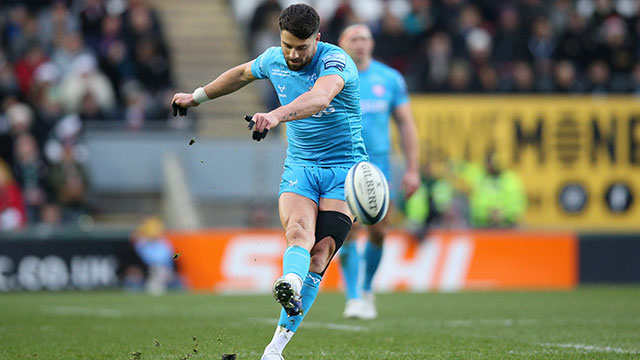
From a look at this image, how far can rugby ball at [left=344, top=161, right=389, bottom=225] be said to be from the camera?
6246 mm

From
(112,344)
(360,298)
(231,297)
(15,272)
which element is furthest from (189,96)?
(15,272)

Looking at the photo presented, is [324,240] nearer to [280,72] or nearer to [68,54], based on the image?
[280,72]

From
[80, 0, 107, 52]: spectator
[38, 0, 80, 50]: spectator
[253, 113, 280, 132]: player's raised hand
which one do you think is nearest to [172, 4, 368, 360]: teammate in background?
[253, 113, 280, 132]: player's raised hand

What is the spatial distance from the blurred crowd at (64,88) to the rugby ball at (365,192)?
10399 millimetres

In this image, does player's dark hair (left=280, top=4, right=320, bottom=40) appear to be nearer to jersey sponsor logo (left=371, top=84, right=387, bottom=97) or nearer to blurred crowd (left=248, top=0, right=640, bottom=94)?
jersey sponsor logo (left=371, top=84, right=387, bottom=97)

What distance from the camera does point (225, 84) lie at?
6.90 metres

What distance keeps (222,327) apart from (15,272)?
23.4 feet

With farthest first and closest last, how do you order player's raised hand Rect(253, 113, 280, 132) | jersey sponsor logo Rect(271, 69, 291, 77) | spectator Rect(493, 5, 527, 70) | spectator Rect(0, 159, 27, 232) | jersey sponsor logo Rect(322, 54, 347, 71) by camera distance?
1. spectator Rect(493, 5, 527, 70)
2. spectator Rect(0, 159, 27, 232)
3. jersey sponsor logo Rect(271, 69, 291, 77)
4. jersey sponsor logo Rect(322, 54, 347, 71)
5. player's raised hand Rect(253, 113, 280, 132)

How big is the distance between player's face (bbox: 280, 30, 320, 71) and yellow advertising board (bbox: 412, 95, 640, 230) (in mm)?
11972

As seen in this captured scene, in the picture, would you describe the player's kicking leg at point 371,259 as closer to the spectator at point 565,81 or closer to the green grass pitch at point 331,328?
the green grass pitch at point 331,328

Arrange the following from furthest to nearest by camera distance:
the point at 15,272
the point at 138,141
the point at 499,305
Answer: the point at 138,141 < the point at 15,272 < the point at 499,305

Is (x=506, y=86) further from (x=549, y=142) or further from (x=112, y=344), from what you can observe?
(x=112, y=344)

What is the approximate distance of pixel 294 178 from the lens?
663 centimetres

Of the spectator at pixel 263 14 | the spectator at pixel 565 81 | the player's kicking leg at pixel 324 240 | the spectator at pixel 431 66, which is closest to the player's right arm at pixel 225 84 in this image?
the player's kicking leg at pixel 324 240
